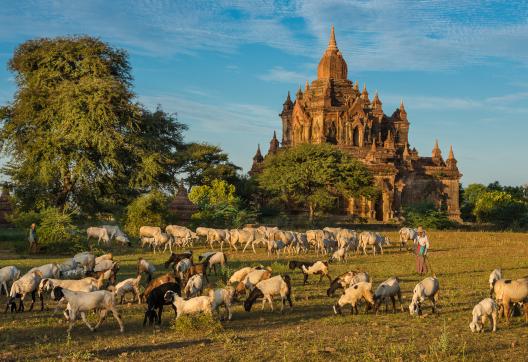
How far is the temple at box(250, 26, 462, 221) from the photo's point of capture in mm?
53094

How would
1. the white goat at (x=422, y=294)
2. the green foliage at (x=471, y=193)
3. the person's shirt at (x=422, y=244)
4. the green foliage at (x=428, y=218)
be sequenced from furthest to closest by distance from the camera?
the green foliage at (x=471, y=193)
the green foliage at (x=428, y=218)
the person's shirt at (x=422, y=244)
the white goat at (x=422, y=294)

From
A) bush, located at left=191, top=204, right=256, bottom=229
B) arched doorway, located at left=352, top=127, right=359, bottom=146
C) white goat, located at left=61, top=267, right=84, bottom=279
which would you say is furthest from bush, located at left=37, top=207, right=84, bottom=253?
arched doorway, located at left=352, top=127, right=359, bottom=146

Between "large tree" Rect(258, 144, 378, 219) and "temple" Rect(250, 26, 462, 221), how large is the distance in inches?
248

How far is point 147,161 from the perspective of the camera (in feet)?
103

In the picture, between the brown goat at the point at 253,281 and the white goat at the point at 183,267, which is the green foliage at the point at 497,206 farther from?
the brown goat at the point at 253,281

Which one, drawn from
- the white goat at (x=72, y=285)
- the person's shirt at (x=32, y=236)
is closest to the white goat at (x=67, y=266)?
the white goat at (x=72, y=285)

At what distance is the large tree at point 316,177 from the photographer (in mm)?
44625

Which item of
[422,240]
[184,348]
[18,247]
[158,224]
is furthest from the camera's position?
[158,224]

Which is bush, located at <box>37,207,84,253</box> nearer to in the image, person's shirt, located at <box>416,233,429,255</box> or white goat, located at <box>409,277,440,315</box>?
person's shirt, located at <box>416,233,429,255</box>

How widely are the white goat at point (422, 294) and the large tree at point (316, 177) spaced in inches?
1270

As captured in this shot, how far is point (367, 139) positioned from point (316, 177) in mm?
15878

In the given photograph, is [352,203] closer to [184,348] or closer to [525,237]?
[525,237]

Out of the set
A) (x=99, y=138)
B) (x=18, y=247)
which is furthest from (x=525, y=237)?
(x=18, y=247)

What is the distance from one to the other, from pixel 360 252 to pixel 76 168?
14396 mm
